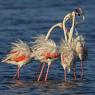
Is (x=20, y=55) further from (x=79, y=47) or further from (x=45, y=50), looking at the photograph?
(x=79, y=47)

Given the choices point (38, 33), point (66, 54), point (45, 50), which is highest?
point (38, 33)

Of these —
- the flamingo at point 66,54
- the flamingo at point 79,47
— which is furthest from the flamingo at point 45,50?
the flamingo at point 79,47

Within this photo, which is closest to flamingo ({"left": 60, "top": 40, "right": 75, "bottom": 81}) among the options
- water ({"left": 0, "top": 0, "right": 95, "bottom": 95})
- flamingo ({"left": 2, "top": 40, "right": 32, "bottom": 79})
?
water ({"left": 0, "top": 0, "right": 95, "bottom": 95})

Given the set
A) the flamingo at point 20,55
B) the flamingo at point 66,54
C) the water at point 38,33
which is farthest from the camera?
the flamingo at point 20,55

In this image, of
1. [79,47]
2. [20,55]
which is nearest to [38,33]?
[20,55]

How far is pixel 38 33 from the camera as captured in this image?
20.0 metres

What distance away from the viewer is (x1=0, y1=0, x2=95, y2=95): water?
13675 mm

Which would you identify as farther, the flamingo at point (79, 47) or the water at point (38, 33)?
the flamingo at point (79, 47)

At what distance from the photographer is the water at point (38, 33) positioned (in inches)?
538

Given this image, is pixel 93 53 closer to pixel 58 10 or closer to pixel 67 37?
pixel 67 37

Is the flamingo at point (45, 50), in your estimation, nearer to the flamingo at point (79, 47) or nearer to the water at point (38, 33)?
the flamingo at point (79, 47)

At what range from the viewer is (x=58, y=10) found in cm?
2389

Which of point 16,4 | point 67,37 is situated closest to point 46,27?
point 16,4

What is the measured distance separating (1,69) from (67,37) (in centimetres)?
183
